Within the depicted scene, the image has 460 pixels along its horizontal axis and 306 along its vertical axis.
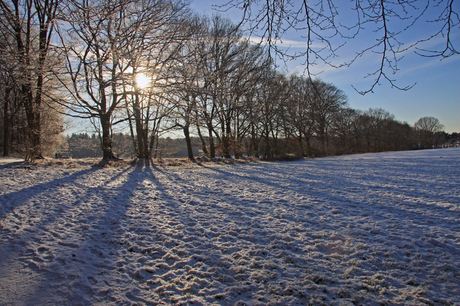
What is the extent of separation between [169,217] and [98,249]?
1366mm

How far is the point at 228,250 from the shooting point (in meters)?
2.77

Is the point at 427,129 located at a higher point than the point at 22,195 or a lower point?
higher

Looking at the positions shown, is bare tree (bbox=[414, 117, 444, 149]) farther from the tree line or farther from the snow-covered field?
the snow-covered field

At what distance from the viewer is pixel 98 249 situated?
8.93ft

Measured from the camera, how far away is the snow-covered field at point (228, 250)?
1958 mm

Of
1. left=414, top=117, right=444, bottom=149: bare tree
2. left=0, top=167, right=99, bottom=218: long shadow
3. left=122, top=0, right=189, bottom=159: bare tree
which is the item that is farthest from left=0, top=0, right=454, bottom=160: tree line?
left=414, top=117, right=444, bottom=149: bare tree

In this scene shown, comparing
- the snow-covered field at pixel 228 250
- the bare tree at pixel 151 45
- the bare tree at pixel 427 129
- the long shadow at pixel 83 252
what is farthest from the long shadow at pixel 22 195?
the bare tree at pixel 427 129

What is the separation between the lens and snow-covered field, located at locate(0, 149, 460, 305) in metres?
1.96

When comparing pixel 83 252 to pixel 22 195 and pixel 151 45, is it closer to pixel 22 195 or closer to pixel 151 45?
pixel 22 195

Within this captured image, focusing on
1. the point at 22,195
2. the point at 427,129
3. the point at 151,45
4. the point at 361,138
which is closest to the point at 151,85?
the point at 151,45

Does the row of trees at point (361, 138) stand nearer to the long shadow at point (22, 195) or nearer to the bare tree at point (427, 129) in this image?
the bare tree at point (427, 129)

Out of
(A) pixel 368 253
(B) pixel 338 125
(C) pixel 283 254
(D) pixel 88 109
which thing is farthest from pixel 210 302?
(B) pixel 338 125

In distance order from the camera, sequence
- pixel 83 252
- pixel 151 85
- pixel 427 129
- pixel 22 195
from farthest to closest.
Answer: pixel 427 129, pixel 151 85, pixel 22 195, pixel 83 252

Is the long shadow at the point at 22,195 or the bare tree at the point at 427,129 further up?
the bare tree at the point at 427,129
